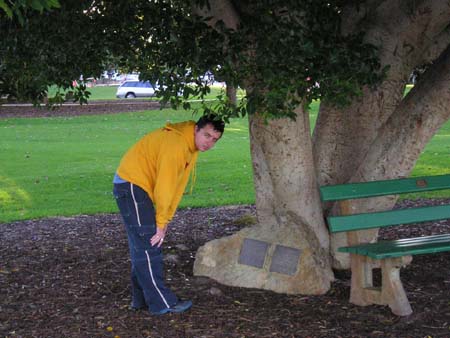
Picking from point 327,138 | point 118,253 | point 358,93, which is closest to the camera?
point 358,93

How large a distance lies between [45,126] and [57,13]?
2004 centimetres

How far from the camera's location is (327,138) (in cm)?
653

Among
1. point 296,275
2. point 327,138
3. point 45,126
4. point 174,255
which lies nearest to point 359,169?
point 327,138

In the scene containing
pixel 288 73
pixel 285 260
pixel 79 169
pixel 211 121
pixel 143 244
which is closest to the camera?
pixel 288 73

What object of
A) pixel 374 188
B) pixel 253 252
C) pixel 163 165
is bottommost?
pixel 253 252

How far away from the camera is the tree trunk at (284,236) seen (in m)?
5.77

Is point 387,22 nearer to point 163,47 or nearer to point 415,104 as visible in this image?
point 415,104

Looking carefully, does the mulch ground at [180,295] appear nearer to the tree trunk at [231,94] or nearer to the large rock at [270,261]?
the large rock at [270,261]

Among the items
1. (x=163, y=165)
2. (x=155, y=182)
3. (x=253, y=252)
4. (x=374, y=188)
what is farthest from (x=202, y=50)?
Result: (x=253, y=252)

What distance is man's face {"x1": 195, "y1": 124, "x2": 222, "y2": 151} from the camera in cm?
486

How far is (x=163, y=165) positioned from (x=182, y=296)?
135cm

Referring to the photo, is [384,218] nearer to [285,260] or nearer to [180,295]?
[285,260]

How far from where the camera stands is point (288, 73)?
15.5ft

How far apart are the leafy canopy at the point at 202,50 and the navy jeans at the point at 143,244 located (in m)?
0.68
